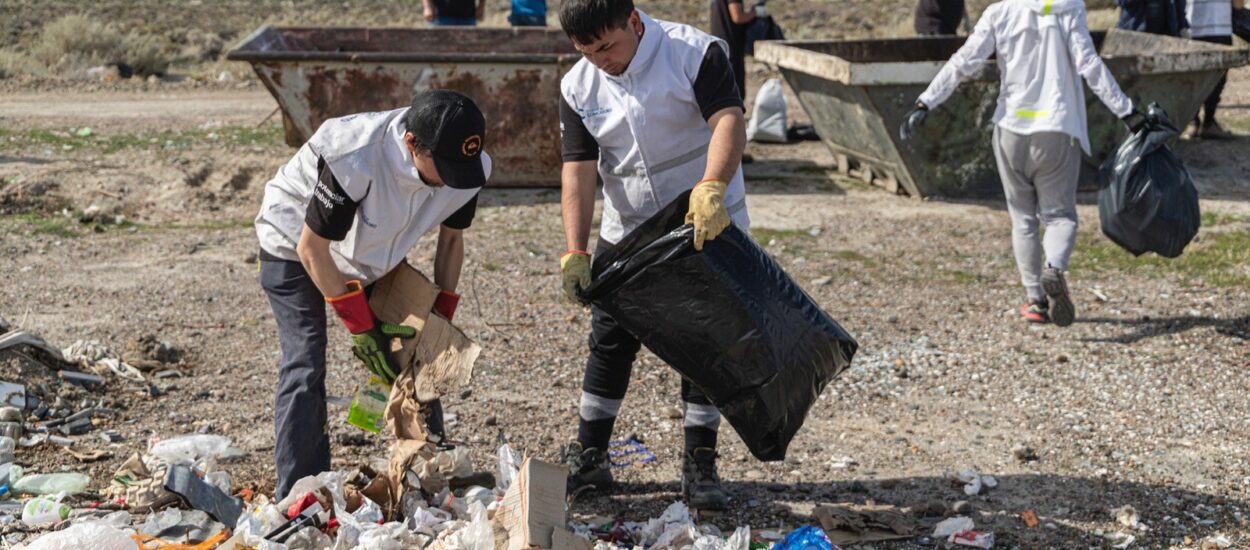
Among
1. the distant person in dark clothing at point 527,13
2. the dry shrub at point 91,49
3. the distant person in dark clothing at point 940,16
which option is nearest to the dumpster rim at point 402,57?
the distant person in dark clothing at point 527,13

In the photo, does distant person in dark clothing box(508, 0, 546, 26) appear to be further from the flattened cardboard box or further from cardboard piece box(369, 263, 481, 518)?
the flattened cardboard box

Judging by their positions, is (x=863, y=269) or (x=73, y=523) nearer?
(x=73, y=523)

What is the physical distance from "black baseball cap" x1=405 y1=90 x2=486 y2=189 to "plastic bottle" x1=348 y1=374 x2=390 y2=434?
748 millimetres

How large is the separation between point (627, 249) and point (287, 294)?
952 millimetres

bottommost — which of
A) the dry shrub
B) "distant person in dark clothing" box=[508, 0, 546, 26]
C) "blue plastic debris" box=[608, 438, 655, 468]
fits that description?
the dry shrub

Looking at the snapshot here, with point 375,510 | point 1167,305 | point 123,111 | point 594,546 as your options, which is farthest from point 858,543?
point 123,111

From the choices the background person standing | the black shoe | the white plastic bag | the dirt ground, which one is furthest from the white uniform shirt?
the black shoe

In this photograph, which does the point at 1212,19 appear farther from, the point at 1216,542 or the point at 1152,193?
the point at 1216,542

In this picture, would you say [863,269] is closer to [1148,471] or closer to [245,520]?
[1148,471]

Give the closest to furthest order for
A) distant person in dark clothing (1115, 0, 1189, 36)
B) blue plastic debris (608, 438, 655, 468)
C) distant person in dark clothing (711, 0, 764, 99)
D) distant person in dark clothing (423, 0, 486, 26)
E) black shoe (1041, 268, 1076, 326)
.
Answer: blue plastic debris (608, 438, 655, 468) → black shoe (1041, 268, 1076, 326) → distant person in dark clothing (711, 0, 764, 99) → distant person in dark clothing (1115, 0, 1189, 36) → distant person in dark clothing (423, 0, 486, 26)

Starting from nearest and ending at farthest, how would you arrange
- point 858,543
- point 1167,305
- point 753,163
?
point 858,543
point 1167,305
point 753,163

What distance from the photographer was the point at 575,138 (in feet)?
12.6

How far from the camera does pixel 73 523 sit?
3592 mm

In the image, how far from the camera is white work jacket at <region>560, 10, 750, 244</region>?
362 centimetres
